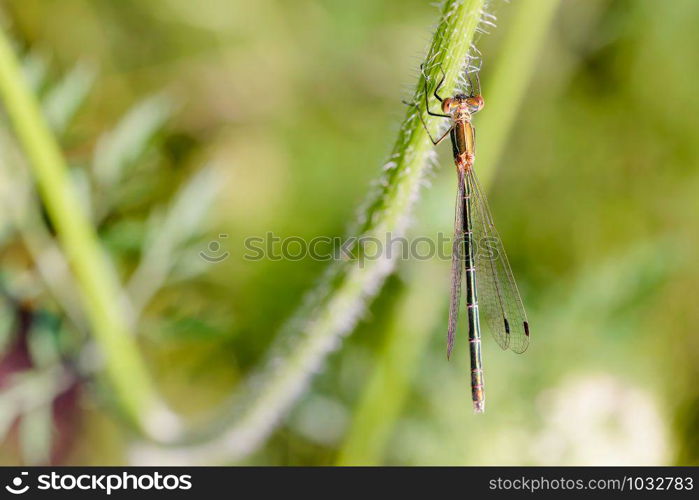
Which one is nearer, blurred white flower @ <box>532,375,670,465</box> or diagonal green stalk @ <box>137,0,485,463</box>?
diagonal green stalk @ <box>137,0,485,463</box>

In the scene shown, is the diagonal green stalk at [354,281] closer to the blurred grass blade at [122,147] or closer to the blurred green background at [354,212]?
the blurred green background at [354,212]

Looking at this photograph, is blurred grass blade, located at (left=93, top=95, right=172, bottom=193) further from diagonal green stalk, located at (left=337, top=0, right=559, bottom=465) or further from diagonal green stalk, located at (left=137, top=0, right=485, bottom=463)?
diagonal green stalk, located at (left=337, top=0, right=559, bottom=465)

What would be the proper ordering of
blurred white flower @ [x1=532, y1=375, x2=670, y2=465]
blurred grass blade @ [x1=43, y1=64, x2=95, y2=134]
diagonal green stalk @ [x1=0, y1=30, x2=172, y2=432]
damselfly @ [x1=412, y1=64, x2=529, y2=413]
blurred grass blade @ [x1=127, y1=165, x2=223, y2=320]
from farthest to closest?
1. blurred white flower @ [x1=532, y1=375, x2=670, y2=465]
2. blurred grass blade @ [x1=127, y1=165, x2=223, y2=320]
3. damselfly @ [x1=412, y1=64, x2=529, y2=413]
4. blurred grass blade @ [x1=43, y1=64, x2=95, y2=134]
5. diagonal green stalk @ [x1=0, y1=30, x2=172, y2=432]

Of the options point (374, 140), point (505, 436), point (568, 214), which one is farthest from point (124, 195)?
point (568, 214)

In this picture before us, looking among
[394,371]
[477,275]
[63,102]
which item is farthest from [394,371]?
[63,102]

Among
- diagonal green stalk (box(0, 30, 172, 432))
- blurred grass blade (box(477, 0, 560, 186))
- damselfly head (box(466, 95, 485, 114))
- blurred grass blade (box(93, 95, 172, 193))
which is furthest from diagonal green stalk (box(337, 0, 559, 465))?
blurred grass blade (box(93, 95, 172, 193))

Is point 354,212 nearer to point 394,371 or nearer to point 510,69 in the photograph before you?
point 394,371

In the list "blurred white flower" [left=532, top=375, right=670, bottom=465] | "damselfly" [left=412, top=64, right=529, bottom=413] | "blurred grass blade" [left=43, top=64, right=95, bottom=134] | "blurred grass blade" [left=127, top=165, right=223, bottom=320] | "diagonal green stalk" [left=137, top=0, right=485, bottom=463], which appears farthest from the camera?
"blurred white flower" [left=532, top=375, right=670, bottom=465]
